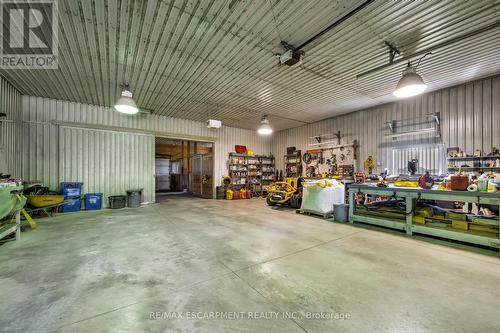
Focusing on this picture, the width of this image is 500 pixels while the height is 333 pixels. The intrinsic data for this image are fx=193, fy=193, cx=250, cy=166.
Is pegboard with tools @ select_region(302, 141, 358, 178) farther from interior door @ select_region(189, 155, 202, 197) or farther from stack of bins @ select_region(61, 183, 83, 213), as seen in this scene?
stack of bins @ select_region(61, 183, 83, 213)

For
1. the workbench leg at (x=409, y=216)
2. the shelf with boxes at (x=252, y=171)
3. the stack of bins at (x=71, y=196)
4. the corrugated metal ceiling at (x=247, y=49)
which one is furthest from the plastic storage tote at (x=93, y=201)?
the workbench leg at (x=409, y=216)

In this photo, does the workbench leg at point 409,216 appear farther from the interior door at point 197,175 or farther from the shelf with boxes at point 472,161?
the interior door at point 197,175

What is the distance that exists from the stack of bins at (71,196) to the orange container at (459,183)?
999 centimetres

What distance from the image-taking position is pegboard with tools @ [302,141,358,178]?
8.18 m

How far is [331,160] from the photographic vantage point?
29.1 feet

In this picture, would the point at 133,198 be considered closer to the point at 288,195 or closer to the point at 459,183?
the point at 288,195

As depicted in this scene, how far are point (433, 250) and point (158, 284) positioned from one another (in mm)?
4276

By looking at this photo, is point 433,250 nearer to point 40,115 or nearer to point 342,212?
point 342,212

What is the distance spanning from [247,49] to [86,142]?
6.69 m

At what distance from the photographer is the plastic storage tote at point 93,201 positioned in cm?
667

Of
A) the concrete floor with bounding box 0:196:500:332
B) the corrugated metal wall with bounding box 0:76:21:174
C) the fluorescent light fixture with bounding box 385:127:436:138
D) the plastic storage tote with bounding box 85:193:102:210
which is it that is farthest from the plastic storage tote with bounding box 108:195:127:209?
the fluorescent light fixture with bounding box 385:127:436:138

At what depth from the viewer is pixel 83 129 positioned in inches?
271
